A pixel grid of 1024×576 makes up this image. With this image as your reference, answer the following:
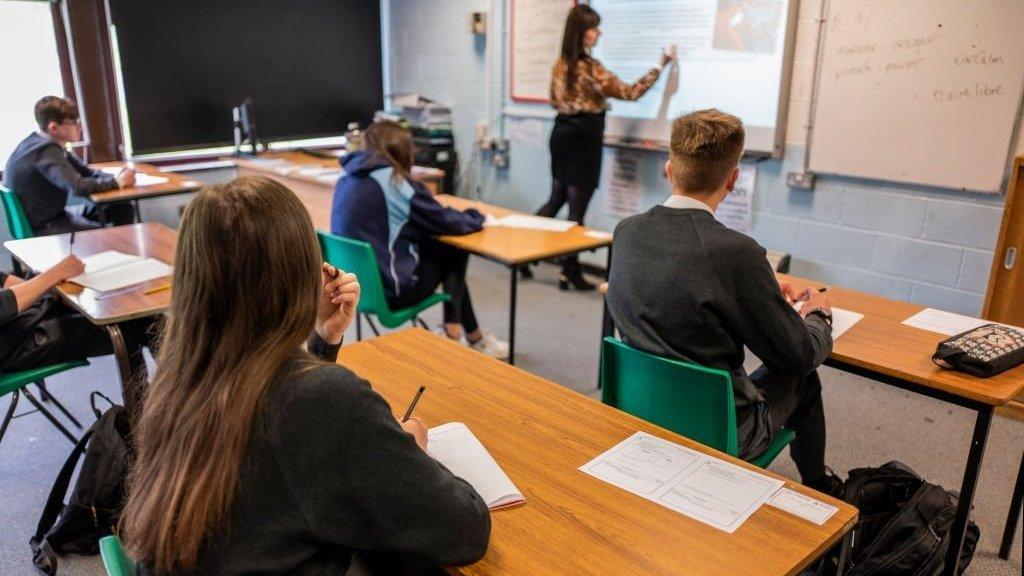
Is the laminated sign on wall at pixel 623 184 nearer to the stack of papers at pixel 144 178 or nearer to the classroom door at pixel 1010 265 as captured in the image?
the classroom door at pixel 1010 265

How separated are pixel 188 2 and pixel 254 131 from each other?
91 cm

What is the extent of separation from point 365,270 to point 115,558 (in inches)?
73.7

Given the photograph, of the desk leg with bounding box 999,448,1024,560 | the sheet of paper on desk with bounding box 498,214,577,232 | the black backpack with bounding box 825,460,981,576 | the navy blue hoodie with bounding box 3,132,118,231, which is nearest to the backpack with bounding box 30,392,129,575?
the black backpack with bounding box 825,460,981,576

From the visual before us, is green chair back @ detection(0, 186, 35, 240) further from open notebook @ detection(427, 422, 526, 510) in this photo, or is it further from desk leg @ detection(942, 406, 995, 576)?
desk leg @ detection(942, 406, 995, 576)

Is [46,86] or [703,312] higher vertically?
[46,86]

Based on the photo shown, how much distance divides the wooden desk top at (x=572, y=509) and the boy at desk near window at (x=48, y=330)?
1163 millimetres

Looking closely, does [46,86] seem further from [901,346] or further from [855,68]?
[901,346]

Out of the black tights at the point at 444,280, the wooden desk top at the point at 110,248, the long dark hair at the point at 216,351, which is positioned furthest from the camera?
the black tights at the point at 444,280

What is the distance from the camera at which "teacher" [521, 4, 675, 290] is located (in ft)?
13.6

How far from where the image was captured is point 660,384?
172cm

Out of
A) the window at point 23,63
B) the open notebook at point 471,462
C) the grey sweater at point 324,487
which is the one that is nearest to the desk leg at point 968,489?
the open notebook at point 471,462

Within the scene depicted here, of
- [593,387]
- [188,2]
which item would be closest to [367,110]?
[188,2]

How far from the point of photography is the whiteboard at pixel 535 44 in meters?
4.74

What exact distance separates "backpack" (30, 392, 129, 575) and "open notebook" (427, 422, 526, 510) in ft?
2.62
